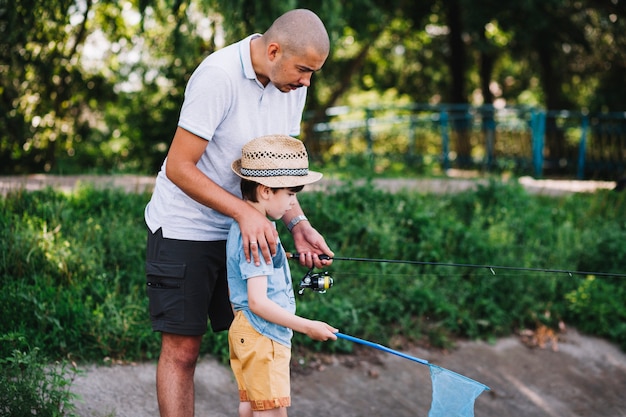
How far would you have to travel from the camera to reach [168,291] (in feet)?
10.5

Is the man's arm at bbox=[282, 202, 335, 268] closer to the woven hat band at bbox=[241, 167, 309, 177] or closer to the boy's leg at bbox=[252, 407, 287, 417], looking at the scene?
the woven hat band at bbox=[241, 167, 309, 177]

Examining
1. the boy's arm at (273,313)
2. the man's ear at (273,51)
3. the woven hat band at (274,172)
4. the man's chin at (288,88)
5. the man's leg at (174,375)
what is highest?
the man's ear at (273,51)

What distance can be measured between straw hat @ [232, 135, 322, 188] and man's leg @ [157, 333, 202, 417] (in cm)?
80

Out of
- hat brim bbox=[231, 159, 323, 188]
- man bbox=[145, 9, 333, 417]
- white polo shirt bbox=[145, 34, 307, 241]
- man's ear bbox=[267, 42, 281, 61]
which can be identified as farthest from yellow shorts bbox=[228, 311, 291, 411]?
man's ear bbox=[267, 42, 281, 61]

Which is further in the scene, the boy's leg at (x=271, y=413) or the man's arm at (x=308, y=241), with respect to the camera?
the man's arm at (x=308, y=241)

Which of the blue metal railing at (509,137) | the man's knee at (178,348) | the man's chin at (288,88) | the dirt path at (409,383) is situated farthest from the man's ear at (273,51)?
the blue metal railing at (509,137)

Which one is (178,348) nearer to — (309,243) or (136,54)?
(309,243)

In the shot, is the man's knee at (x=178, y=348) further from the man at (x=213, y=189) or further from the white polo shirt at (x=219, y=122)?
the white polo shirt at (x=219, y=122)

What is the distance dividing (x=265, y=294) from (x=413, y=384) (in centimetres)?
273

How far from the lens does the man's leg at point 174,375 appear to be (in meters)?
3.20

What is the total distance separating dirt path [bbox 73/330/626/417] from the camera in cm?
453

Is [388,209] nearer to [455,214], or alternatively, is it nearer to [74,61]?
[455,214]

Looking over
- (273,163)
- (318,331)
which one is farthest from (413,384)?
(273,163)

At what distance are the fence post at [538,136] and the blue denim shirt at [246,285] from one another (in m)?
10.7
